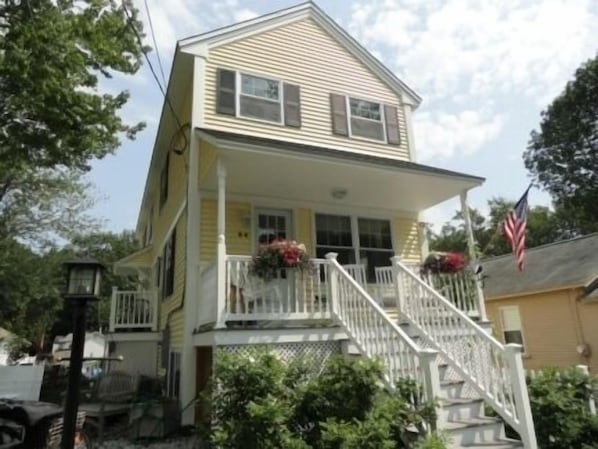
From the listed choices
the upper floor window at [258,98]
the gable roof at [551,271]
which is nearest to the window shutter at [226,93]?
the upper floor window at [258,98]

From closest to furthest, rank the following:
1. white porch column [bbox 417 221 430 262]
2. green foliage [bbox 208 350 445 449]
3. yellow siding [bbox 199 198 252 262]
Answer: green foliage [bbox 208 350 445 449], yellow siding [bbox 199 198 252 262], white porch column [bbox 417 221 430 262]

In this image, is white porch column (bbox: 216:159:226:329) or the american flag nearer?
white porch column (bbox: 216:159:226:329)

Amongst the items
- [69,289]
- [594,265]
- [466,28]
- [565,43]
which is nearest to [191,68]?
[466,28]

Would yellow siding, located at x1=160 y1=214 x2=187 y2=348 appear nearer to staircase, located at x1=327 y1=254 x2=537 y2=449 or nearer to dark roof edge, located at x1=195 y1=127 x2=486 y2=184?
dark roof edge, located at x1=195 y1=127 x2=486 y2=184

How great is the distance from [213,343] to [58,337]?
3899 centimetres

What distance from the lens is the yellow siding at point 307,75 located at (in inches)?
372

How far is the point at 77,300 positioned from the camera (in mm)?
3941

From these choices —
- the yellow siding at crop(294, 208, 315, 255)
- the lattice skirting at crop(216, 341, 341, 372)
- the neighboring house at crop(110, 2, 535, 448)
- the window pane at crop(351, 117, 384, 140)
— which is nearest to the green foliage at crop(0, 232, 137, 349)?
the neighboring house at crop(110, 2, 535, 448)

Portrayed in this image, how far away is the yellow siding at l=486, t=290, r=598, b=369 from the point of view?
13820 mm

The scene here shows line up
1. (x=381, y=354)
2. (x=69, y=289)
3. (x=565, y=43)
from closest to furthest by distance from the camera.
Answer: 1. (x=69, y=289)
2. (x=381, y=354)
3. (x=565, y=43)

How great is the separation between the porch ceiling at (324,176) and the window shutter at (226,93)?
188cm

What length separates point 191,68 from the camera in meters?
9.59

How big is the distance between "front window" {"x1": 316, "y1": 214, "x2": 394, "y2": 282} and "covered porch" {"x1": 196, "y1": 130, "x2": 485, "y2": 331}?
0.02 m

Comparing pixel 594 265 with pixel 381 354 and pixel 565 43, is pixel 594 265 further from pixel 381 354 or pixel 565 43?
pixel 381 354
